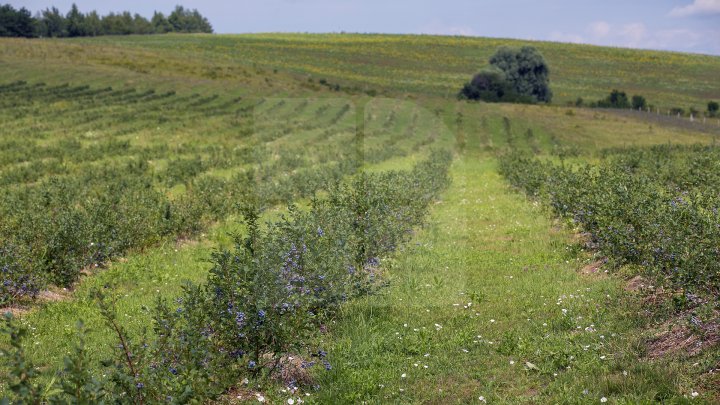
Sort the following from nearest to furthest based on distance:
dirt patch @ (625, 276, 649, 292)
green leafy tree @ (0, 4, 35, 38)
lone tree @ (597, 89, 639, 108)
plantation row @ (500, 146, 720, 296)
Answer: plantation row @ (500, 146, 720, 296), dirt patch @ (625, 276, 649, 292), lone tree @ (597, 89, 639, 108), green leafy tree @ (0, 4, 35, 38)

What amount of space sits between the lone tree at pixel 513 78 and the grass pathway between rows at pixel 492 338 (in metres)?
67.8

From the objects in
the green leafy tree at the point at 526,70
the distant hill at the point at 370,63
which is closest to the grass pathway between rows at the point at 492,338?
the distant hill at the point at 370,63

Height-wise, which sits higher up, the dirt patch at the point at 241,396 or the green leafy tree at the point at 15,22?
the green leafy tree at the point at 15,22

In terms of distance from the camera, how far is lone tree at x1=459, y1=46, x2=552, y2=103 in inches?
3127

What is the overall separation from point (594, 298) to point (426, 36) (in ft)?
464

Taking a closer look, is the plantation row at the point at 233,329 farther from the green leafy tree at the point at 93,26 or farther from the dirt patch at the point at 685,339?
the green leafy tree at the point at 93,26

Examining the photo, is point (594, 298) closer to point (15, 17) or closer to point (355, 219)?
point (355, 219)

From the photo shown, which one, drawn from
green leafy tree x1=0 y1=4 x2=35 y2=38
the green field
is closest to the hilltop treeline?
green leafy tree x1=0 y1=4 x2=35 y2=38

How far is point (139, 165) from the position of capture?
3066 cm

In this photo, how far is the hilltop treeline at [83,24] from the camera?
115 metres

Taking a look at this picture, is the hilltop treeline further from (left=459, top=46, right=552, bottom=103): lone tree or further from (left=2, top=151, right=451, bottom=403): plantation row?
(left=2, top=151, right=451, bottom=403): plantation row

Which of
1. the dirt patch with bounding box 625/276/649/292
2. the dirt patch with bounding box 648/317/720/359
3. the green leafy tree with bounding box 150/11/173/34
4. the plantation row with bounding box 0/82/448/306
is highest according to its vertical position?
the green leafy tree with bounding box 150/11/173/34

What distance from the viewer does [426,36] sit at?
14538 centimetres

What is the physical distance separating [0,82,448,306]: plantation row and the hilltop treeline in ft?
238
